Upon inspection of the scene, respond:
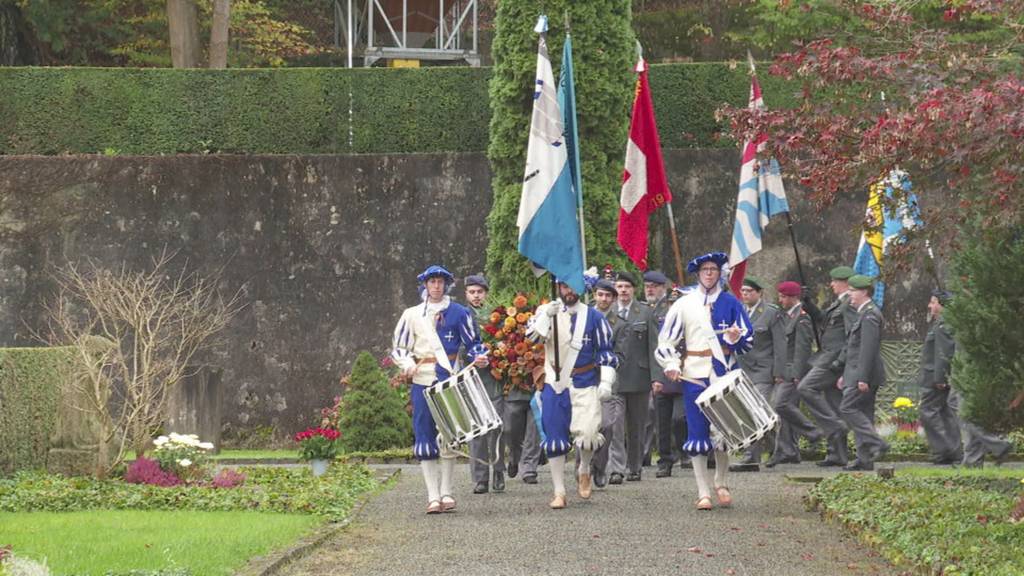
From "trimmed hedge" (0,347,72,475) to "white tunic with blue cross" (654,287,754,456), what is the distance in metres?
6.57

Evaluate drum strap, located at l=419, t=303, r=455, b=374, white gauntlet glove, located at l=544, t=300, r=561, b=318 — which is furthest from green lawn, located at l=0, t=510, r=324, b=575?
white gauntlet glove, located at l=544, t=300, r=561, b=318

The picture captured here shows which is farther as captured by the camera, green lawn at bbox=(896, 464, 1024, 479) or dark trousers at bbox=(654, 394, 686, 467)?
dark trousers at bbox=(654, 394, 686, 467)

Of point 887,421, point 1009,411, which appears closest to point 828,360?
point 887,421

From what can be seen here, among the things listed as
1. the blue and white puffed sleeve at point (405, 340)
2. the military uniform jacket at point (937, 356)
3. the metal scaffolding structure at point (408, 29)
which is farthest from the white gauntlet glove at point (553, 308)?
the metal scaffolding structure at point (408, 29)

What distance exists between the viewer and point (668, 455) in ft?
61.9

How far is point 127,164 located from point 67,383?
9529 millimetres

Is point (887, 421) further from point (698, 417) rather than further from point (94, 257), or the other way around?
point (94, 257)

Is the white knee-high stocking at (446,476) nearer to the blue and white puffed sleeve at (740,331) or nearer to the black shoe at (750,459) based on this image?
the blue and white puffed sleeve at (740,331)

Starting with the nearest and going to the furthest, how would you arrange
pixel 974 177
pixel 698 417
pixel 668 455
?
pixel 974 177
pixel 698 417
pixel 668 455

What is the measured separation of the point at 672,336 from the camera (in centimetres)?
1536

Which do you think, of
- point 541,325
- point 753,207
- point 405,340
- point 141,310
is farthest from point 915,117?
point 141,310

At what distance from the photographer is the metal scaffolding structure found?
1423 inches

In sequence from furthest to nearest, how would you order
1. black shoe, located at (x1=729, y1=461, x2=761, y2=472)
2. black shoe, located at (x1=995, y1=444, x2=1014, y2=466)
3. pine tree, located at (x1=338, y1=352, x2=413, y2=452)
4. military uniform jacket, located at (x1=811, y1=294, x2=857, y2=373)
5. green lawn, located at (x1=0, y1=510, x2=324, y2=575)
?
pine tree, located at (x1=338, y1=352, x2=413, y2=452) → military uniform jacket, located at (x1=811, y1=294, x2=857, y2=373) → black shoe, located at (x1=729, y1=461, x2=761, y2=472) → black shoe, located at (x1=995, y1=444, x2=1014, y2=466) → green lawn, located at (x1=0, y1=510, x2=324, y2=575)

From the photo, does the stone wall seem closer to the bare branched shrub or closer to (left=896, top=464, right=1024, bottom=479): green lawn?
the bare branched shrub
